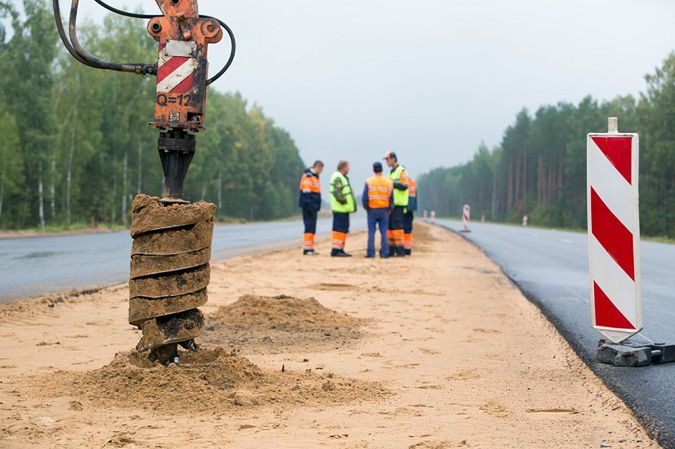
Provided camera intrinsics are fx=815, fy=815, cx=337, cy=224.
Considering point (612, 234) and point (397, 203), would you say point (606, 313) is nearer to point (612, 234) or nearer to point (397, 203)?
point (612, 234)

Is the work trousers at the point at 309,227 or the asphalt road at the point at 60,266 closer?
the asphalt road at the point at 60,266

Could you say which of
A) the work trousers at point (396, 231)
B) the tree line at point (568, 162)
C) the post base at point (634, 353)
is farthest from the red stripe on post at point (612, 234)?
the tree line at point (568, 162)

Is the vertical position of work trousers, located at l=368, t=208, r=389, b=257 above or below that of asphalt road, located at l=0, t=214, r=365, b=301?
above

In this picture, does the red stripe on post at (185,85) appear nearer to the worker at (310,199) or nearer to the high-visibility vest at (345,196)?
the high-visibility vest at (345,196)

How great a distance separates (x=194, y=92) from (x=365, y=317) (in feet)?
13.8

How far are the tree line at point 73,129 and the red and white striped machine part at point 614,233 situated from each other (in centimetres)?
3922

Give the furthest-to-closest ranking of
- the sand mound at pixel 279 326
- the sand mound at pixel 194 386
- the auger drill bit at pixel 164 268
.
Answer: the sand mound at pixel 279 326 < the auger drill bit at pixel 164 268 < the sand mound at pixel 194 386

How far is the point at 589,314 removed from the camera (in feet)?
28.9

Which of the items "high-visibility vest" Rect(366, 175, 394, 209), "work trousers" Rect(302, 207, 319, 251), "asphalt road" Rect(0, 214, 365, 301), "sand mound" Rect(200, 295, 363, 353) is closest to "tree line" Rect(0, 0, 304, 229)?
"asphalt road" Rect(0, 214, 365, 301)

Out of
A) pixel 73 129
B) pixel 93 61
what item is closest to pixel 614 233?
pixel 93 61

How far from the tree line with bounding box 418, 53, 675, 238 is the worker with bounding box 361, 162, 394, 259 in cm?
5221

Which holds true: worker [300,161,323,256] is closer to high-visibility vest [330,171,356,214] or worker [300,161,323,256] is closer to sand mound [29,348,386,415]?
high-visibility vest [330,171,356,214]

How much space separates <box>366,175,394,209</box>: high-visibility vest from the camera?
57.9ft

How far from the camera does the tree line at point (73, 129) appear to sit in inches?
1686
